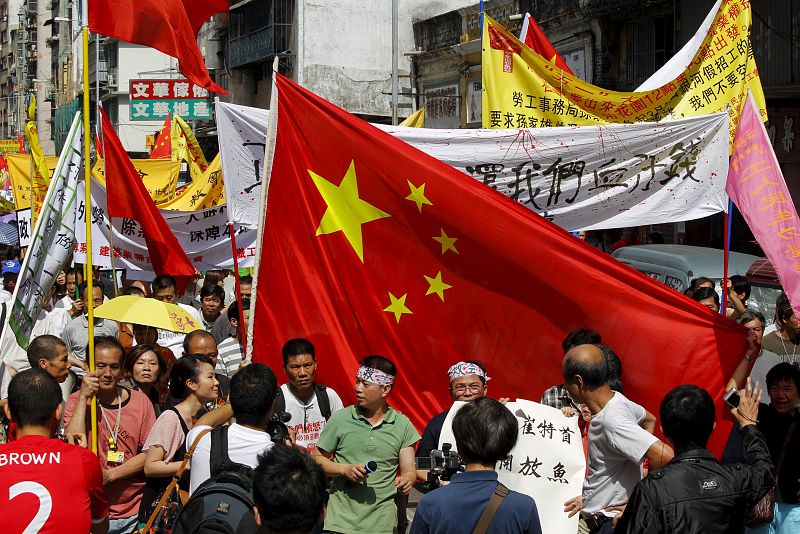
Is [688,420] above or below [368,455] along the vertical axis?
above

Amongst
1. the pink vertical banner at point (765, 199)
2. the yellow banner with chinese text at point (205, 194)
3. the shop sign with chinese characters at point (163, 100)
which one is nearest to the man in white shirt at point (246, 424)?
the pink vertical banner at point (765, 199)

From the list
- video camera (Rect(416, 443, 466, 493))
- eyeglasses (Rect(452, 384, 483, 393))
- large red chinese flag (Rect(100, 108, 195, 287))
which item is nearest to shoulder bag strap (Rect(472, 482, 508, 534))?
video camera (Rect(416, 443, 466, 493))

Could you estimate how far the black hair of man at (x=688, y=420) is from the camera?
4539mm

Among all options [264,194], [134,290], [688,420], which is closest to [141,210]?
[134,290]

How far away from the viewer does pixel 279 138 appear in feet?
21.9

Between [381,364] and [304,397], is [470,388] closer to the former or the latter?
[381,364]

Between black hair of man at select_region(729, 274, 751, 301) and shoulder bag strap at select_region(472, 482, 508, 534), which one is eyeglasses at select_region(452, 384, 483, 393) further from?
black hair of man at select_region(729, 274, 751, 301)

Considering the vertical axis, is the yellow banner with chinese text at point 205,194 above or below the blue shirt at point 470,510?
above

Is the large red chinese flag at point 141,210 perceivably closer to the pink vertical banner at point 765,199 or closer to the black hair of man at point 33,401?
the pink vertical banner at point 765,199

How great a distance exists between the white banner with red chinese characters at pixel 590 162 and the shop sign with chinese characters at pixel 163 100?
24.1 meters

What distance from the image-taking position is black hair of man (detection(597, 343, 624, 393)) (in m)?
5.65

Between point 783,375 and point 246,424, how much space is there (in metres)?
2.88

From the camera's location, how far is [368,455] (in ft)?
19.2

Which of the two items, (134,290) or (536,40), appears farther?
(536,40)
